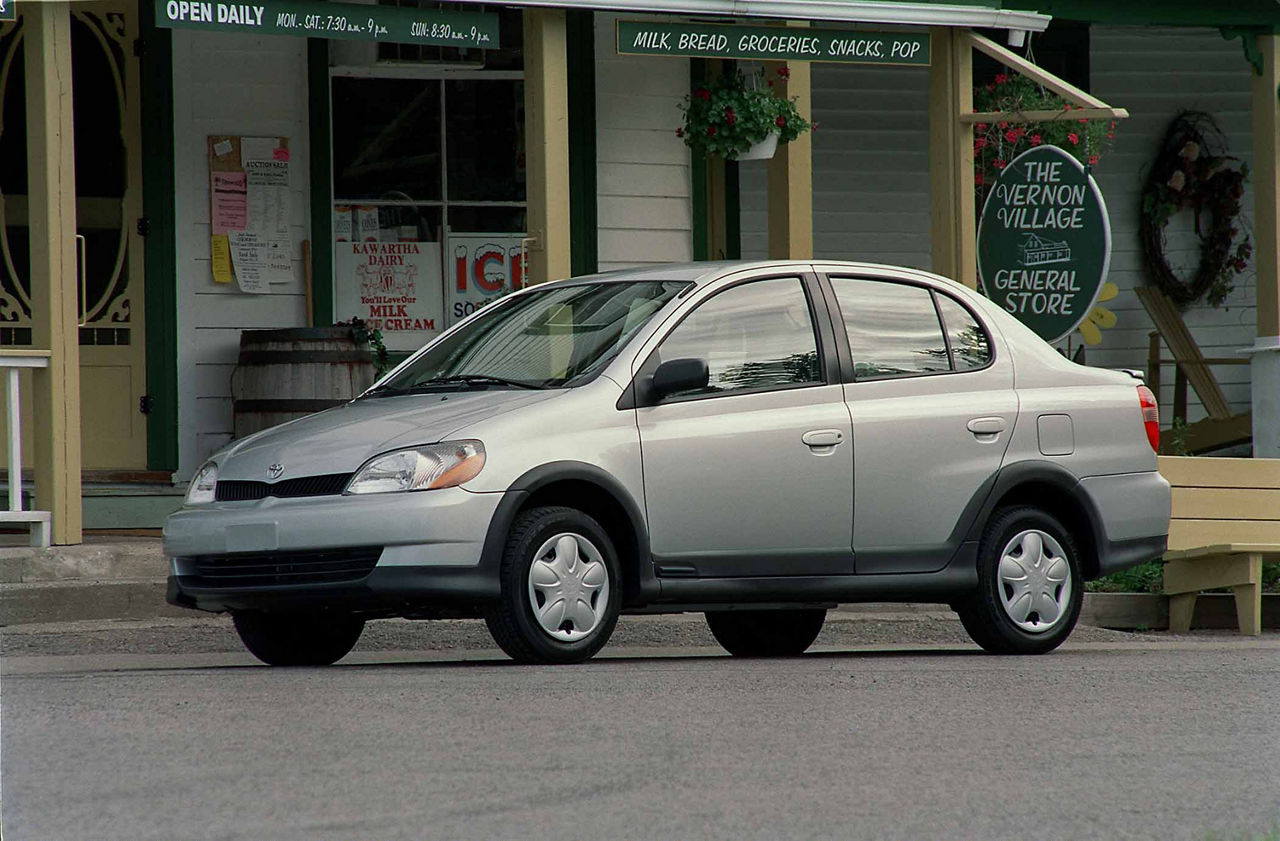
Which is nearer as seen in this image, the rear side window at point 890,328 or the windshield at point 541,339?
the windshield at point 541,339

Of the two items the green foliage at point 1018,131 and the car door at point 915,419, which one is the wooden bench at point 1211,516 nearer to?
the car door at point 915,419

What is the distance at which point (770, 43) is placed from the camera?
456 inches

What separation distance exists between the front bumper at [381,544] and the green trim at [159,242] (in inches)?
221

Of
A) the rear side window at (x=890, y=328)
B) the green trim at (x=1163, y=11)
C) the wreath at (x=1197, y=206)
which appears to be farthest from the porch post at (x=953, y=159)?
the rear side window at (x=890, y=328)

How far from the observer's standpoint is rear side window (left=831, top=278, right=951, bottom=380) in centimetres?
803

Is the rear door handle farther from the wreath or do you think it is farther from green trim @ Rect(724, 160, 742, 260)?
the wreath

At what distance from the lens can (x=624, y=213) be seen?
13773mm

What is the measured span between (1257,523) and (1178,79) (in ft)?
21.4

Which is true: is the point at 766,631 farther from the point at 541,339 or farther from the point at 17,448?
the point at 17,448

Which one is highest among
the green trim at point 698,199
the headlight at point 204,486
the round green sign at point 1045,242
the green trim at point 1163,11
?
the green trim at point 1163,11

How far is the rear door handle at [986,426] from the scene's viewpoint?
26.5 ft

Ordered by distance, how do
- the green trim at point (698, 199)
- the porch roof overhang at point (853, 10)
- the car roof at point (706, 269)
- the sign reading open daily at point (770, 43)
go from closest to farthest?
1. the car roof at point (706, 269)
2. the sign reading open daily at point (770, 43)
3. the porch roof overhang at point (853, 10)
4. the green trim at point (698, 199)

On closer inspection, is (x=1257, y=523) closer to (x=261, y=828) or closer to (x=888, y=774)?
(x=888, y=774)

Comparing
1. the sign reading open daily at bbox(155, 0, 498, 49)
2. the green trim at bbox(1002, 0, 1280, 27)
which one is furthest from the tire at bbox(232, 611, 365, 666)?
the green trim at bbox(1002, 0, 1280, 27)
